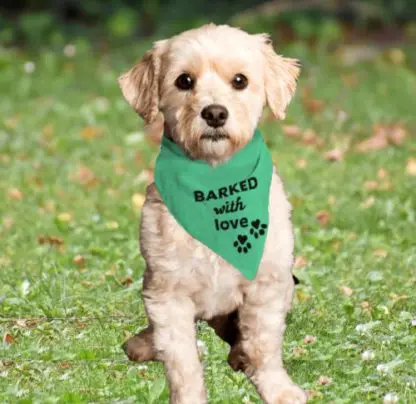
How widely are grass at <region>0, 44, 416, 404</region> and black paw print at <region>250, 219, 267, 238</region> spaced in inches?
25.9

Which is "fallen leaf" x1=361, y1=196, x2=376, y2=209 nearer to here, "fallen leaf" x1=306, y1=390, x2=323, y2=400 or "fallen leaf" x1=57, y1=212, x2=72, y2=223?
"fallen leaf" x1=57, y1=212, x2=72, y2=223

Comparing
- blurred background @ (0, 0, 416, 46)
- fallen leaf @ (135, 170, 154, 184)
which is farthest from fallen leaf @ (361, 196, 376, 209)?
blurred background @ (0, 0, 416, 46)

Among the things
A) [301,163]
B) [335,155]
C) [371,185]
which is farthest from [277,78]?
[301,163]

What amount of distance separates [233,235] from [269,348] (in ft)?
1.59

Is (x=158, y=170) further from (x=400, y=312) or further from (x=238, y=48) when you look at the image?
(x=400, y=312)

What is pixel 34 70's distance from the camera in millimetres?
14461

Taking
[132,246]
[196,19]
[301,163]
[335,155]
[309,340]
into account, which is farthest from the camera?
[196,19]

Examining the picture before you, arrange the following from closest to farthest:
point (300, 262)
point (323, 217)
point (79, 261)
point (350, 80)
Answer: point (300, 262) → point (79, 261) → point (323, 217) → point (350, 80)

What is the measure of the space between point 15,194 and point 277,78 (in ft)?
14.6

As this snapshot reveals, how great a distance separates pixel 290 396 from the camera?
4879mm

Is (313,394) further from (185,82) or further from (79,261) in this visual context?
(79,261)

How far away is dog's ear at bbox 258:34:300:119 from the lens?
4.99 meters

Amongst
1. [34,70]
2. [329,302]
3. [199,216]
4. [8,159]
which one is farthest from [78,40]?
[199,216]

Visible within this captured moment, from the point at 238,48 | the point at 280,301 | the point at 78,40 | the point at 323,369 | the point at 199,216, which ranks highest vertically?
the point at 78,40
